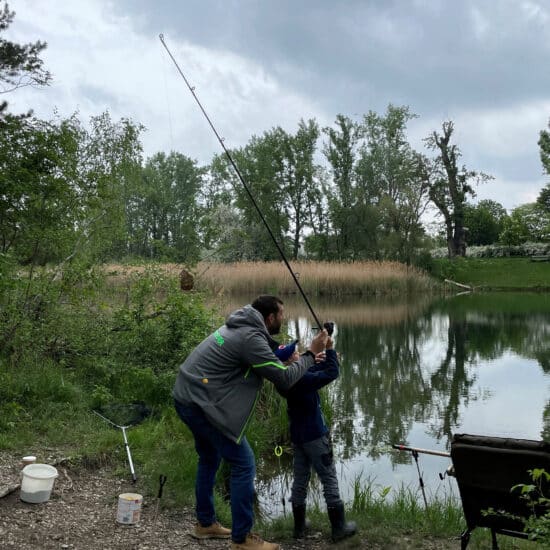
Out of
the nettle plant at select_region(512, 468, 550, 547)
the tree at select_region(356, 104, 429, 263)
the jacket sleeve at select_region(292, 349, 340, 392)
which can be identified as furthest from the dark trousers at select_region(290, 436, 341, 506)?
the tree at select_region(356, 104, 429, 263)

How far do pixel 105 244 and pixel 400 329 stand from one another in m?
10.7

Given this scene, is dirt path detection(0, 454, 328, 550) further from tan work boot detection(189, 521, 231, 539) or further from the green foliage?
the green foliage

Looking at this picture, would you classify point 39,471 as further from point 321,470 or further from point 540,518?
point 540,518

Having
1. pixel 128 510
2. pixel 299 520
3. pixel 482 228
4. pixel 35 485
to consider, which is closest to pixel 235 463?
pixel 299 520

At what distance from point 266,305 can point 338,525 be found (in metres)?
1.50

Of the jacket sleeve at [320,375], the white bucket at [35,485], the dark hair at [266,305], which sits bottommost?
the white bucket at [35,485]

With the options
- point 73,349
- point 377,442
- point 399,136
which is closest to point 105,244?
point 73,349

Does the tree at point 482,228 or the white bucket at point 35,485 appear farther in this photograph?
the tree at point 482,228

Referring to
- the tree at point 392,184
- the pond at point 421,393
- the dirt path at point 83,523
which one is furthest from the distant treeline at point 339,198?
the dirt path at point 83,523

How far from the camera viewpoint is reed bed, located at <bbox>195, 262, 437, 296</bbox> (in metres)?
25.5

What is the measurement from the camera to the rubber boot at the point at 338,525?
13.4ft

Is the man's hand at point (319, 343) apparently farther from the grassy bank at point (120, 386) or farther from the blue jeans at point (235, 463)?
the grassy bank at point (120, 386)

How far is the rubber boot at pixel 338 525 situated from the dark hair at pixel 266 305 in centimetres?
132

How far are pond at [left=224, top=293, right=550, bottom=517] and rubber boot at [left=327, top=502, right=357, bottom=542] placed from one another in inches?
52.7
